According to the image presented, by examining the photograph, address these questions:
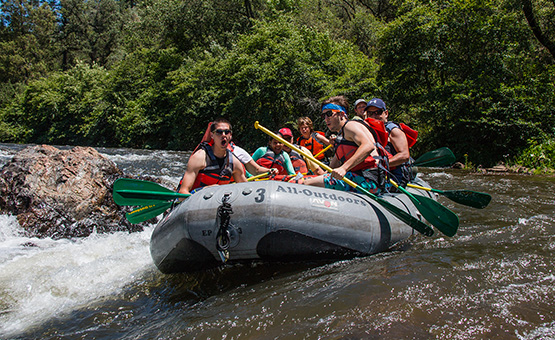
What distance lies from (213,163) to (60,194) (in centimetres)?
265

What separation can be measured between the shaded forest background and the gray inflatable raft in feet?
29.8

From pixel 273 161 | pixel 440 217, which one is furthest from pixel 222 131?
pixel 440 217

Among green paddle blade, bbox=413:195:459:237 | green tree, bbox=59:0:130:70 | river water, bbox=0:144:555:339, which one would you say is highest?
green tree, bbox=59:0:130:70

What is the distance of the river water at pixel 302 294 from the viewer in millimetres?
2199

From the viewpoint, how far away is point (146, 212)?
3.70m

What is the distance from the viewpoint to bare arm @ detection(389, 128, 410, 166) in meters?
4.48

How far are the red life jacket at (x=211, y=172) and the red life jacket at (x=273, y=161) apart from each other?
5.12 ft

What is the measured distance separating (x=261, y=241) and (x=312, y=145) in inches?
126

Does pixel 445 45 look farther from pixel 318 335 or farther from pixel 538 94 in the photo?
pixel 318 335

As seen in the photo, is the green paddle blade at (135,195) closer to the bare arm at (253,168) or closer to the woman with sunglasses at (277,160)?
the bare arm at (253,168)

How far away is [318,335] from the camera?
2.11 m

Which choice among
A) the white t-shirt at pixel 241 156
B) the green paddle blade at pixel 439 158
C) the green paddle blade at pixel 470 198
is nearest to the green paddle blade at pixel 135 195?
the white t-shirt at pixel 241 156

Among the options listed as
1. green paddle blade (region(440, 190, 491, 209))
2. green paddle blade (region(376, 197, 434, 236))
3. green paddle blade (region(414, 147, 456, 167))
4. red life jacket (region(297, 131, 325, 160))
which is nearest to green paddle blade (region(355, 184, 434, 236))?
green paddle blade (region(376, 197, 434, 236))

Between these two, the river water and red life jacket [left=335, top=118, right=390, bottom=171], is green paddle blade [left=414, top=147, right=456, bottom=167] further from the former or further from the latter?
red life jacket [left=335, top=118, right=390, bottom=171]
